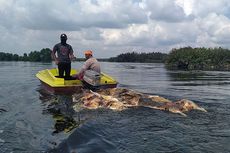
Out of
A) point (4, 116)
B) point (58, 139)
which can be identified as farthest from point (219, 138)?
point (4, 116)

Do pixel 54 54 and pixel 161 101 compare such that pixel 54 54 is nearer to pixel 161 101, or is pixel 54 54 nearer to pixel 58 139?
pixel 161 101

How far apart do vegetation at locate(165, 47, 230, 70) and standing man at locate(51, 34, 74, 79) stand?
5821 centimetres

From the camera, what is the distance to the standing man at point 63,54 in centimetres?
1845

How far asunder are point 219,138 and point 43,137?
4.65 metres

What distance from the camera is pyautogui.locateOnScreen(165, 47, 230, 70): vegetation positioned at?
76188mm

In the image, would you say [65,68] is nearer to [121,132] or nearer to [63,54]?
[63,54]

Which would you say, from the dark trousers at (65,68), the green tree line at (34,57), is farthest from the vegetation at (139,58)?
the dark trousers at (65,68)

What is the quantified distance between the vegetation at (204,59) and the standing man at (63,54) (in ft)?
191

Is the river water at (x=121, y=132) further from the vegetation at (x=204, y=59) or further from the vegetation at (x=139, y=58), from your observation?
the vegetation at (x=139, y=58)

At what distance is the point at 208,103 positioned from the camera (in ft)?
47.5

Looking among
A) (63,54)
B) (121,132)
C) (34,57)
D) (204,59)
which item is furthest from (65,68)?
(34,57)

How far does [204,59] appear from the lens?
76.6m

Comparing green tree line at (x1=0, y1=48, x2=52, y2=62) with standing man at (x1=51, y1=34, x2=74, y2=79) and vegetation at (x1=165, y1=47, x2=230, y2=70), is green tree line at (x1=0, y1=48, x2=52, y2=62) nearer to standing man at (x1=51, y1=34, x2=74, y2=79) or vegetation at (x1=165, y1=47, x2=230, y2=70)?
vegetation at (x1=165, y1=47, x2=230, y2=70)

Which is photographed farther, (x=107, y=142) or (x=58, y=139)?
(x=58, y=139)
